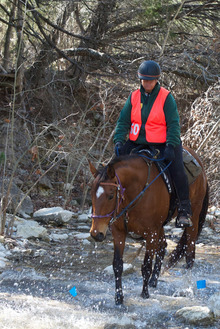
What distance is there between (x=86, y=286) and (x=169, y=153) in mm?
2013

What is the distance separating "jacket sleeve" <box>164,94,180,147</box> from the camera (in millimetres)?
5195

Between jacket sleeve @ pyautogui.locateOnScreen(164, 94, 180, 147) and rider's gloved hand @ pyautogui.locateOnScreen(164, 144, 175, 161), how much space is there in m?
0.05

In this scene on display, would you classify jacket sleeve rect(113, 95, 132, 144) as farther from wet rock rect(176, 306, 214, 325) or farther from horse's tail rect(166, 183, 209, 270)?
wet rock rect(176, 306, 214, 325)

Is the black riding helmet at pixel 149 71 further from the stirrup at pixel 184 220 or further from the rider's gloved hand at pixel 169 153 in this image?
the stirrup at pixel 184 220

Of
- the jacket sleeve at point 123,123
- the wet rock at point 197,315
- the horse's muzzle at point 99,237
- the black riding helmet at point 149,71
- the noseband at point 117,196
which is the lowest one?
the wet rock at point 197,315

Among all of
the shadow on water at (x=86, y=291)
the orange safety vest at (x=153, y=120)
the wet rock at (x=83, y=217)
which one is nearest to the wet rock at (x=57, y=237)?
the shadow on water at (x=86, y=291)

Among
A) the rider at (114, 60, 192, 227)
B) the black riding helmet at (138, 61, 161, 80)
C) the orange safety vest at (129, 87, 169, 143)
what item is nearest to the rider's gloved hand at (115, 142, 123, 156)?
the rider at (114, 60, 192, 227)

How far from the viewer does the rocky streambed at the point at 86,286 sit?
4453 mm

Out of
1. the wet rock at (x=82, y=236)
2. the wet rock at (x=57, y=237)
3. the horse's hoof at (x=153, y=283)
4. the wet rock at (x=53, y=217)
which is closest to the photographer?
the horse's hoof at (x=153, y=283)

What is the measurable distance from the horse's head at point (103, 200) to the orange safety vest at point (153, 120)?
948mm

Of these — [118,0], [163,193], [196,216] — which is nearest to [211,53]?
[118,0]

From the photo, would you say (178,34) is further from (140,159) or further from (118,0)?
(140,159)

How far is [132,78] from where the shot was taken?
11117 millimetres

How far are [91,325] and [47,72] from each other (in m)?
8.96
